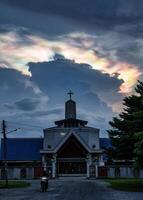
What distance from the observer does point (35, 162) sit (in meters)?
88.6

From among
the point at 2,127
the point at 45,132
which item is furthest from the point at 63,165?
the point at 2,127

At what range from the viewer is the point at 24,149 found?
302ft

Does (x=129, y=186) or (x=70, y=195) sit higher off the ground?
(x=129, y=186)

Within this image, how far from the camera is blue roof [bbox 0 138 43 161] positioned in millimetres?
90312

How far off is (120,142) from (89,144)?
3666 centimetres

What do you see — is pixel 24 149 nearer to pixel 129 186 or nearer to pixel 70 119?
pixel 70 119

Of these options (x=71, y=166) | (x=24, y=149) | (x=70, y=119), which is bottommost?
(x=71, y=166)

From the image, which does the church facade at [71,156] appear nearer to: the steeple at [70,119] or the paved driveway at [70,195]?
the steeple at [70,119]

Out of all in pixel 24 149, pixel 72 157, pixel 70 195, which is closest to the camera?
pixel 70 195

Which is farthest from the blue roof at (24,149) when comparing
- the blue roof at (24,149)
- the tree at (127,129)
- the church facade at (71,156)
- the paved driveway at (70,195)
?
the paved driveway at (70,195)

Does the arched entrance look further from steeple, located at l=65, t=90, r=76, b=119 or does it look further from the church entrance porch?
steeple, located at l=65, t=90, r=76, b=119

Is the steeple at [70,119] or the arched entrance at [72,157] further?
the steeple at [70,119]

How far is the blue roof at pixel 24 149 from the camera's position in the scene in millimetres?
90312

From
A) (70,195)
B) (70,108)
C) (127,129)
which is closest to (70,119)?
(70,108)
